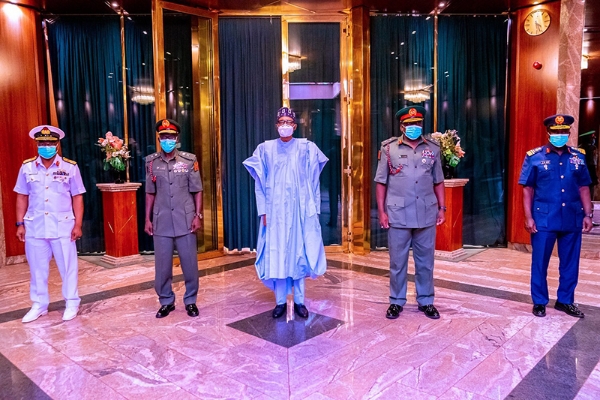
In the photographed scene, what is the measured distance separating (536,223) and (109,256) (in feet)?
16.6

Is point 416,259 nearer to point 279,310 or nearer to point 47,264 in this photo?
point 279,310

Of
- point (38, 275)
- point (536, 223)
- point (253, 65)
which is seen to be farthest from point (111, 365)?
point (253, 65)

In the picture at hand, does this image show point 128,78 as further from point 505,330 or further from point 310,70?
point 505,330

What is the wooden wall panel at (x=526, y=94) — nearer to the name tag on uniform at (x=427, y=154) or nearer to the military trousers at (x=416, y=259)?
the name tag on uniform at (x=427, y=154)

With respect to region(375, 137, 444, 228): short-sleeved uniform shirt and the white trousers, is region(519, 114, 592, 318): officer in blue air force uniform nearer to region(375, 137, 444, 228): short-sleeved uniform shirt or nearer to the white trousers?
region(375, 137, 444, 228): short-sleeved uniform shirt

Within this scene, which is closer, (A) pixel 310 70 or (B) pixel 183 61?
(B) pixel 183 61

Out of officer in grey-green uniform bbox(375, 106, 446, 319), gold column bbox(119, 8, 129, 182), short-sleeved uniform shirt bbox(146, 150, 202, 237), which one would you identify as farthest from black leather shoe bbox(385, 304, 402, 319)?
gold column bbox(119, 8, 129, 182)

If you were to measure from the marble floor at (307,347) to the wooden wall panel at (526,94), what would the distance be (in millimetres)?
1969

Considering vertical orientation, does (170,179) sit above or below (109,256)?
above

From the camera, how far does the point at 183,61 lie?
5.86 meters

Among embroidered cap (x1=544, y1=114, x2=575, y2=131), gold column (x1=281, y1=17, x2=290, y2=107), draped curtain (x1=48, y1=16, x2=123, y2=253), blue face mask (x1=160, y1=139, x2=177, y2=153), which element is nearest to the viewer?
embroidered cap (x1=544, y1=114, x2=575, y2=131)

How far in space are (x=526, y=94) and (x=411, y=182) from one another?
3.66 metres

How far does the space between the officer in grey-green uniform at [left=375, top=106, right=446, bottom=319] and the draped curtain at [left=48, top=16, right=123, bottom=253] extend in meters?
4.42

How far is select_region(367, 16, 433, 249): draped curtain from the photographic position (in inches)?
257
